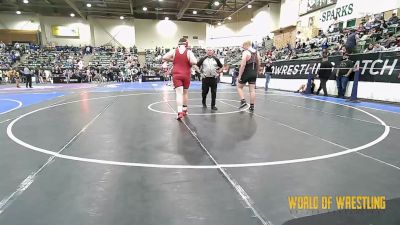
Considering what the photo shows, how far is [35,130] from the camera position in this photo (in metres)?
5.12

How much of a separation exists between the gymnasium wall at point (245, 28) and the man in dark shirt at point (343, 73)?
23.7m

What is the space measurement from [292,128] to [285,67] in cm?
1143

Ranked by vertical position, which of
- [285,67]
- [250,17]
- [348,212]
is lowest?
[348,212]

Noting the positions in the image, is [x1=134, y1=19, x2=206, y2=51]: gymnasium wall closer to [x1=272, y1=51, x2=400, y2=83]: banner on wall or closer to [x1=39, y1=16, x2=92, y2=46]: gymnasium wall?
[x1=39, y1=16, x2=92, y2=46]: gymnasium wall

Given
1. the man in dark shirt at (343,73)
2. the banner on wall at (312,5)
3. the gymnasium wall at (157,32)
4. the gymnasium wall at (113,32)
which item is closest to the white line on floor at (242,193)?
the man in dark shirt at (343,73)

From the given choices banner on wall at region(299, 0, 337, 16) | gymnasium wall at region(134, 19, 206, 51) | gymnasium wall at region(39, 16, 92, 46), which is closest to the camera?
banner on wall at region(299, 0, 337, 16)

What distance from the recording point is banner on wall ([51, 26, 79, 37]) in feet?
122

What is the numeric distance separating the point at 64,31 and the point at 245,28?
23.3 meters

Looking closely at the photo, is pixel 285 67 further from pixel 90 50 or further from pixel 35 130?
pixel 90 50

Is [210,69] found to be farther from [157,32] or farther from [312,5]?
[157,32]

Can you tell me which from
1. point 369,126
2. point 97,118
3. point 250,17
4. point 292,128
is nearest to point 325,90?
point 369,126

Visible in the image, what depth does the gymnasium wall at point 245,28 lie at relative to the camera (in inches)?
1302

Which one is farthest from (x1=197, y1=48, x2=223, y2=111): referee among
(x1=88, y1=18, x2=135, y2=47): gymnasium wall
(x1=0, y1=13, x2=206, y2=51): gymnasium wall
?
(x1=0, y1=13, x2=206, y2=51): gymnasium wall

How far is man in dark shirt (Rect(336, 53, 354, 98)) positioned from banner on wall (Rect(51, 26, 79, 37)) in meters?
35.2
